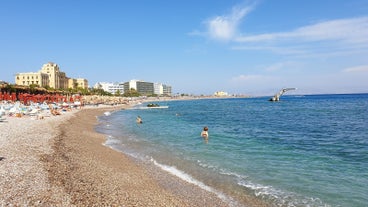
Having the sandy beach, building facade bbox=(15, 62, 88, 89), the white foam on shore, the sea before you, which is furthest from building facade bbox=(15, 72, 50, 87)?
the white foam on shore

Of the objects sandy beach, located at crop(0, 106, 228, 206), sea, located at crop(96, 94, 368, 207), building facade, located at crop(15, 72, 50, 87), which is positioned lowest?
sea, located at crop(96, 94, 368, 207)

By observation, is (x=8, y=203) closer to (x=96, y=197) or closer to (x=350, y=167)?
(x=96, y=197)

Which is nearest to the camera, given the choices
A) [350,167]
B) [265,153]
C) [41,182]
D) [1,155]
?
[41,182]

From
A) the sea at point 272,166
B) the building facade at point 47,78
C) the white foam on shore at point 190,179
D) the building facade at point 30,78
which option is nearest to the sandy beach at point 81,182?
the white foam on shore at point 190,179

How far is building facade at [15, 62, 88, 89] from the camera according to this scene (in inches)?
5300

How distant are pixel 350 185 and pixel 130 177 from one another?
875 centimetres

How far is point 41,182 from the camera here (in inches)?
331

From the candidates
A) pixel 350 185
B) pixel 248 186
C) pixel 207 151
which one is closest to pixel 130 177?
pixel 248 186

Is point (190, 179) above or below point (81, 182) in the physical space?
below

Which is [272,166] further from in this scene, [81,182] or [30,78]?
[30,78]

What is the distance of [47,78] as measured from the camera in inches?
5615

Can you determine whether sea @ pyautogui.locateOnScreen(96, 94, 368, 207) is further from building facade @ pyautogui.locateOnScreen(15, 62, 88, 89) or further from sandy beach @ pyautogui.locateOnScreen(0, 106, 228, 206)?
building facade @ pyautogui.locateOnScreen(15, 62, 88, 89)

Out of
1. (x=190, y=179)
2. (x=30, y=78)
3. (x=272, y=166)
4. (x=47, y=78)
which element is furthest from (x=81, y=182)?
(x=47, y=78)

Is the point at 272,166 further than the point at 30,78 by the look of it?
No
